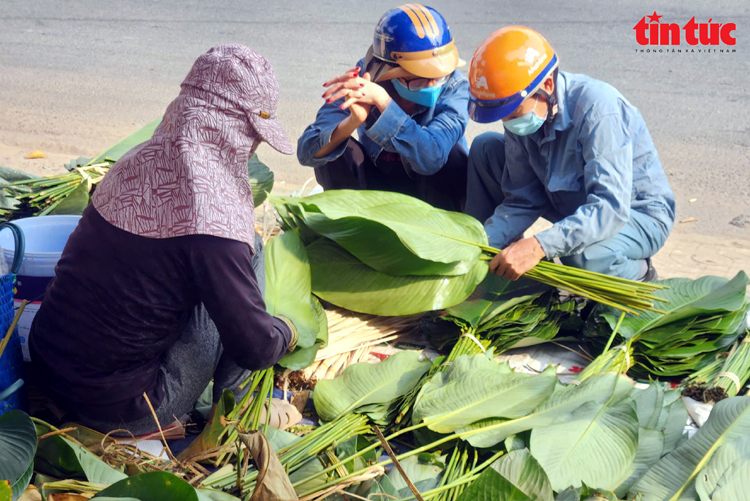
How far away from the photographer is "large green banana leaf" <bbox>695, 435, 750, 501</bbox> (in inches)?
57.5

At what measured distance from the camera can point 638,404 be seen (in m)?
1.79

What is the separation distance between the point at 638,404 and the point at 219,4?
7944 mm

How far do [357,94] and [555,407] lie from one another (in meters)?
1.34

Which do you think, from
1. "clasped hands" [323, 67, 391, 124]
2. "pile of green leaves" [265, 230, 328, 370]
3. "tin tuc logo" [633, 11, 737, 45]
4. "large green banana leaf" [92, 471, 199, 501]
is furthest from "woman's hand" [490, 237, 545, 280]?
"tin tuc logo" [633, 11, 737, 45]

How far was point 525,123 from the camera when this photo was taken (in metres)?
2.38

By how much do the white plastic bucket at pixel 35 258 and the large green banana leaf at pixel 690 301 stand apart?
1786 millimetres

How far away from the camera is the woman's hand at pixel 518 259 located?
2.19 meters

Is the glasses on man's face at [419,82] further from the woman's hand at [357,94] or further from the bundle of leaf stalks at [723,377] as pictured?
the bundle of leaf stalks at [723,377]

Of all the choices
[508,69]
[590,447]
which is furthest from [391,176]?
[590,447]

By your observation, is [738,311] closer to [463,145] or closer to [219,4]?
[463,145]

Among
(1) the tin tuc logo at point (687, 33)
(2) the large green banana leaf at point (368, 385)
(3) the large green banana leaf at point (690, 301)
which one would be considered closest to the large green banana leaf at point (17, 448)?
(2) the large green banana leaf at point (368, 385)

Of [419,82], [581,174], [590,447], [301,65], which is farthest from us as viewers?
[301,65]

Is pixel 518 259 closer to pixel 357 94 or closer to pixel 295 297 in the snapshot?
pixel 295 297

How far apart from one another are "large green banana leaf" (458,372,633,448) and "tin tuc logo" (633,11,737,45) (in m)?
6.29
